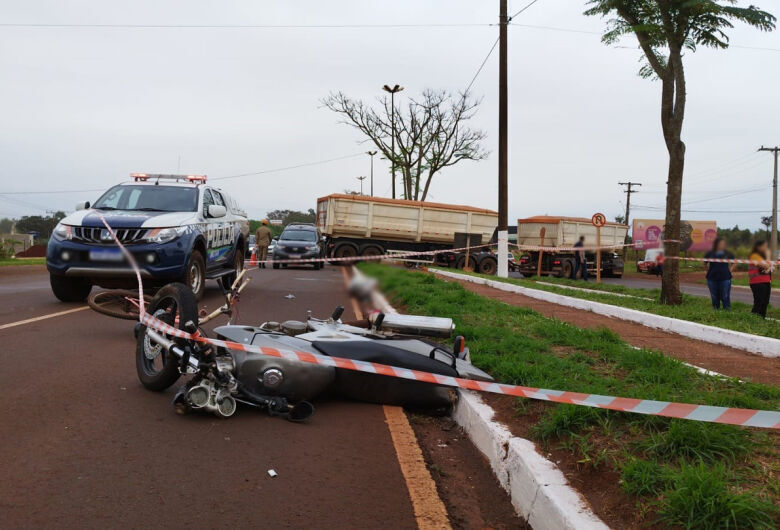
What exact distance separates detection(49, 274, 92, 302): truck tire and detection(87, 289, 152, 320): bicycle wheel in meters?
3.63

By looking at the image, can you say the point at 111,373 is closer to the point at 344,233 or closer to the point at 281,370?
the point at 281,370

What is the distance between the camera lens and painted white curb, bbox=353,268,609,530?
284cm

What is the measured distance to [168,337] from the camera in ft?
15.5

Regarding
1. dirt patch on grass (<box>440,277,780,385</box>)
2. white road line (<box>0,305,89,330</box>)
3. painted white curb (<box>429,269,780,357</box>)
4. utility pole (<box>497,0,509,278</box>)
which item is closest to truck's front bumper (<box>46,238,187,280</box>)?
white road line (<box>0,305,89,330</box>)

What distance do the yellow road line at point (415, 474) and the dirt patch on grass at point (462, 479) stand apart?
46mm

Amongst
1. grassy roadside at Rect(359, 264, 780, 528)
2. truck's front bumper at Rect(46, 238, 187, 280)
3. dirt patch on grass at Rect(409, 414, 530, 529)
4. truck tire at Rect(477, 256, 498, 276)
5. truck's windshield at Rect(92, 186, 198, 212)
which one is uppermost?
truck's windshield at Rect(92, 186, 198, 212)

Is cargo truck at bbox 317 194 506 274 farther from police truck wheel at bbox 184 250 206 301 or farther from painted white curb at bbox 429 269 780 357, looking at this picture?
police truck wheel at bbox 184 250 206 301

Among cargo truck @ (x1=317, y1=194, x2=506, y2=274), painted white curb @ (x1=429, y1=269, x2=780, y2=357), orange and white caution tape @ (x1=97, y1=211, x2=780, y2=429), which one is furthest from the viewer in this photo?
painted white curb @ (x1=429, y1=269, x2=780, y2=357)

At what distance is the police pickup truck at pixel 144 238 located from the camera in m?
8.49

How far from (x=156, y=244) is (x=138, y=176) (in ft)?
7.71

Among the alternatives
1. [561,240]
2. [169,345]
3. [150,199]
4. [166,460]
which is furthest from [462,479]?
[561,240]

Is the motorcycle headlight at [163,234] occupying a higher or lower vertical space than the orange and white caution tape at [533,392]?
higher

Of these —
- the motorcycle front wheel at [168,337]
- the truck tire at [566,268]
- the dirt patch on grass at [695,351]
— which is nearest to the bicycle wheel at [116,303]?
the motorcycle front wheel at [168,337]

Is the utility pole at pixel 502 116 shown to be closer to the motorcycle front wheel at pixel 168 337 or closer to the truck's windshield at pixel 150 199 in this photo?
the truck's windshield at pixel 150 199
